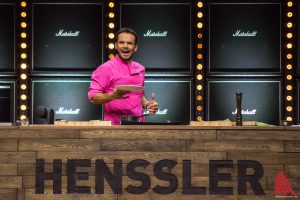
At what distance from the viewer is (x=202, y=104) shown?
18.9 ft

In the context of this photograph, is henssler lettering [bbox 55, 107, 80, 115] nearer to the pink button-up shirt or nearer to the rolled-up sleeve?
the pink button-up shirt

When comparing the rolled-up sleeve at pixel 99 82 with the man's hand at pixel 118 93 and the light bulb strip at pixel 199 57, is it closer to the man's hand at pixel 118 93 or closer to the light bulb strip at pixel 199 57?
the man's hand at pixel 118 93

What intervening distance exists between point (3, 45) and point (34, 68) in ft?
1.18

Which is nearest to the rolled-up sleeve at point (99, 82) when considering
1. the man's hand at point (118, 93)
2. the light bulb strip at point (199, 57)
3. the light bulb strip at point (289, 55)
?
the man's hand at point (118, 93)

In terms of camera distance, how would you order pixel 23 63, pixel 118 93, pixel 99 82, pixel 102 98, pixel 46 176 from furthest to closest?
pixel 23 63 < pixel 99 82 < pixel 102 98 < pixel 118 93 < pixel 46 176

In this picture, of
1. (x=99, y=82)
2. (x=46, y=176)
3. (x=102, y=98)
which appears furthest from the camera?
(x=99, y=82)

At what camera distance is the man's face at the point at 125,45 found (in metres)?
4.20

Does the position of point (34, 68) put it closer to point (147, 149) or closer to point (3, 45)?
point (3, 45)

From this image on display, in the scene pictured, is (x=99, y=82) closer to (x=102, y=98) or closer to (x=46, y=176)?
(x=102, y=98)

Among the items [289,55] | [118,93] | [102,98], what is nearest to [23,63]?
[102,98]

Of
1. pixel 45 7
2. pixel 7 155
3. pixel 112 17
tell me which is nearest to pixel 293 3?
pixel 112 17

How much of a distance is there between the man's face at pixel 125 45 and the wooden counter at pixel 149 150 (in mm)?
802

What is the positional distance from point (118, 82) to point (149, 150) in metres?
0.80

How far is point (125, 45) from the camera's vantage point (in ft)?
13.8
